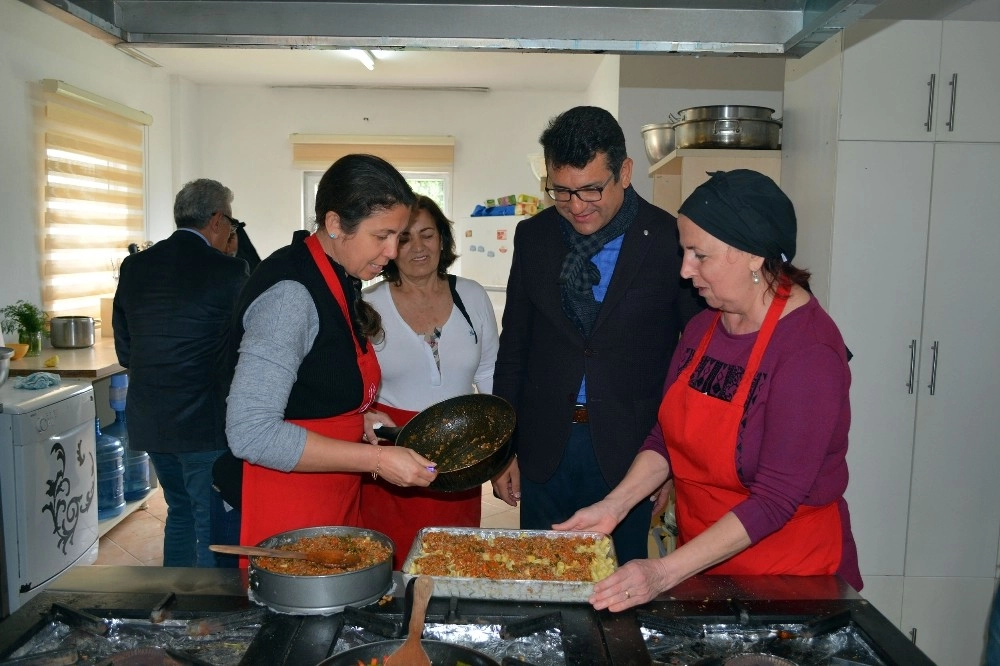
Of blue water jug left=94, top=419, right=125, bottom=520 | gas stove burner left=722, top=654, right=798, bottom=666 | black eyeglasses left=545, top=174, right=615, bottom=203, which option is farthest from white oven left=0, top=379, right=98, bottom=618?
gas stove burner left=722, top=654, right=798, bottom=666

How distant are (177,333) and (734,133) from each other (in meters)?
2.26

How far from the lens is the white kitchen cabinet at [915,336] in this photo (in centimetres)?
273

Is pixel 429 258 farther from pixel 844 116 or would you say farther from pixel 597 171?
pixel 844 116

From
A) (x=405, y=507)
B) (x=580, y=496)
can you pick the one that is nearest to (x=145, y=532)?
(x=405, y=507)

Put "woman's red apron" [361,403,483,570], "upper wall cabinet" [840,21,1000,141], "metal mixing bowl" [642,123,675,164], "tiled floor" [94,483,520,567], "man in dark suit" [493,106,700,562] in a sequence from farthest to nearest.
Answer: "tiled floor" [94,483,520,567] → "metal mixing bowl" [642,123,675,164] → "upper wall cabinet" [840,21,1000,141] → "woman's red apron" [361,403,483,570] → "man in dark suit" [493,106,700,562]

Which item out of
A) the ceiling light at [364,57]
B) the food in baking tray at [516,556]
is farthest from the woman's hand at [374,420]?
the ceiling light at [364,57]

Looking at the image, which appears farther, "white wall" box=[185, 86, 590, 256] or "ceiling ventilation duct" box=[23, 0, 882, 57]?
"white wall" box=[185, 86, 590, 256]

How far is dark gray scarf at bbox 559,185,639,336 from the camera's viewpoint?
208 cm

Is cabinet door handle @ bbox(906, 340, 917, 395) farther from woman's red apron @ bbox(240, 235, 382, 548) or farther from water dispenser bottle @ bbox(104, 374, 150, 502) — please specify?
water dispenser bottle @ bbox(104, 374, 150, 502)

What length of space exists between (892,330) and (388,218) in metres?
1.97

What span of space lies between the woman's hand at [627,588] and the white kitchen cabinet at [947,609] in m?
1.95

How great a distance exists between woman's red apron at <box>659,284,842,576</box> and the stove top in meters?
0.17

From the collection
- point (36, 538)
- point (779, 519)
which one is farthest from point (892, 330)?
point (36, 538)

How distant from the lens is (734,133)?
3.15 m
